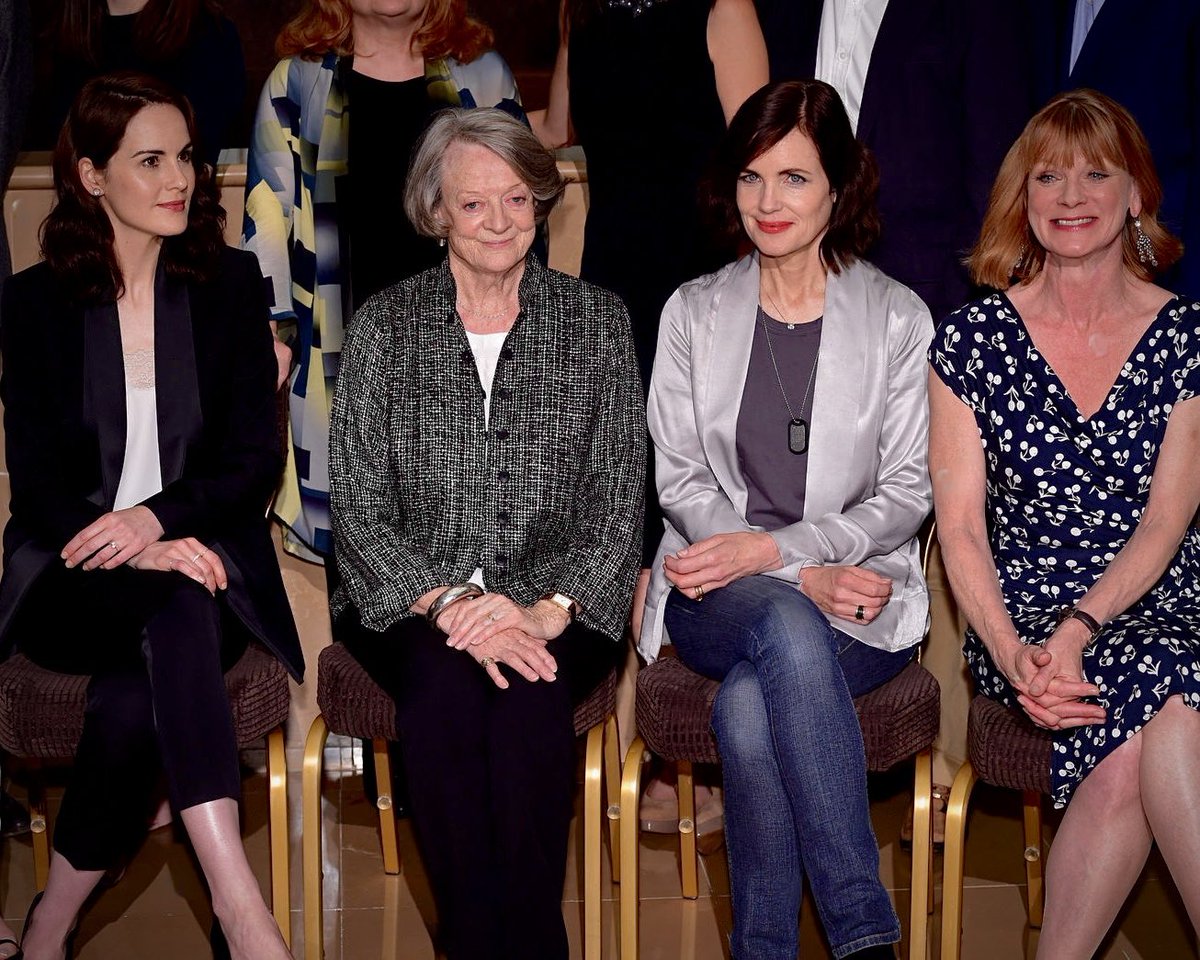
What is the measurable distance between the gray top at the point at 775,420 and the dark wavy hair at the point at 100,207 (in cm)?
103

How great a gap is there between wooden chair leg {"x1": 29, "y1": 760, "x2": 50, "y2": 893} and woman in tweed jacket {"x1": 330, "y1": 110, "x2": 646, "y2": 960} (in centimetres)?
72

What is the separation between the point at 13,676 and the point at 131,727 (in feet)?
0.92

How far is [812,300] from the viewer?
2.93 m

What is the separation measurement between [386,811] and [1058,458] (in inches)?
57.8

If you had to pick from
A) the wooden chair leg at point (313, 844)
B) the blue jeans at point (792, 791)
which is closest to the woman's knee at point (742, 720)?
the blue jeans at point (792, 791)

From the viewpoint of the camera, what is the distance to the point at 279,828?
8.84ft

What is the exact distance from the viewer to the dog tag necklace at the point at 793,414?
2873 millimetres

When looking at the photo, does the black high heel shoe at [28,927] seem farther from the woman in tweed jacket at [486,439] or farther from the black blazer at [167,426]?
the woman in tweed jacket at [486,439]

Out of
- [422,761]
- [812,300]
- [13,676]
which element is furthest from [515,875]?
[812,300]

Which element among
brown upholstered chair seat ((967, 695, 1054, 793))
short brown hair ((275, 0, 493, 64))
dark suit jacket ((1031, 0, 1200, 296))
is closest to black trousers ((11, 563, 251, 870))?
short brown hair ((275, 0, 493, 64))

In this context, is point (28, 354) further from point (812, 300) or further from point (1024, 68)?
point (1024, 68)

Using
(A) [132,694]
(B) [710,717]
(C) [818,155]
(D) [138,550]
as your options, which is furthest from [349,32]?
(B) [710,717]

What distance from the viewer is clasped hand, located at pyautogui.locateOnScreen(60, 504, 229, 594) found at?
2.75 metres

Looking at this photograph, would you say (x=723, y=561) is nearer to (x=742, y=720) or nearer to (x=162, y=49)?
(x=742, y=720)
